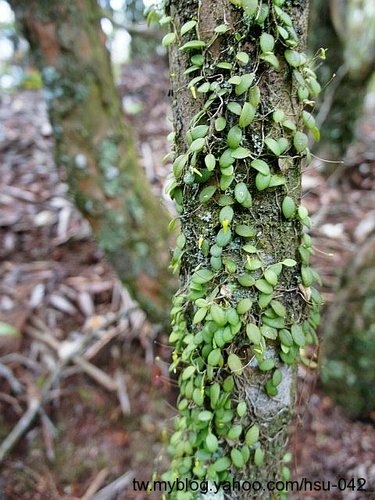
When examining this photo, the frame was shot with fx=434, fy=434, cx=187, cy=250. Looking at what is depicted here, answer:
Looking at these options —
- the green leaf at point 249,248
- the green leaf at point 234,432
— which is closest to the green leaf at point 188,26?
the green leaf at point 249,248

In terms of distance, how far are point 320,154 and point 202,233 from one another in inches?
103

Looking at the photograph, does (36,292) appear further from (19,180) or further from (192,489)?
(192,489)

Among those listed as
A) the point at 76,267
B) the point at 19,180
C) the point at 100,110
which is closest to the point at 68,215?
the point at 76,267

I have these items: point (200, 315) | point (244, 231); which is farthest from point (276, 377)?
point (244, 231)

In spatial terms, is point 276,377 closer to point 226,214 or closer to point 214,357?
point 214,357

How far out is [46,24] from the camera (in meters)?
1.81

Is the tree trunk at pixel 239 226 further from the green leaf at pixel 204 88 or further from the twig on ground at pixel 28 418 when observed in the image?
the twig on ground at pixel 28 418

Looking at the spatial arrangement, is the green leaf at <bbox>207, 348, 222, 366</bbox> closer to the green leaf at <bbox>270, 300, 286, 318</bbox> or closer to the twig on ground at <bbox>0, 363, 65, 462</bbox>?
the green leaf at <bbox>270, 300, 286, 318</bbox>

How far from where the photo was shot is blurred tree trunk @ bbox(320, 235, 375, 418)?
2.04 metres

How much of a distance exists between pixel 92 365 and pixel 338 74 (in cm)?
247

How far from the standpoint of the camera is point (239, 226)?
942mm

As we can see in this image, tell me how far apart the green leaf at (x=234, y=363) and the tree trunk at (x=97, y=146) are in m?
1.02

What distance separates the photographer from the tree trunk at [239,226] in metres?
0.86

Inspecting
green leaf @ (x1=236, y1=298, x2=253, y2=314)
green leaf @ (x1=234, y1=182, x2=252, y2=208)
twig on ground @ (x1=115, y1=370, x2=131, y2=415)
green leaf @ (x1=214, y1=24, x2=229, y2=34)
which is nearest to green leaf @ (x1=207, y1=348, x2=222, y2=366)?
green leaf @ (x1=236, y1=298, x2=253, y2=314)
